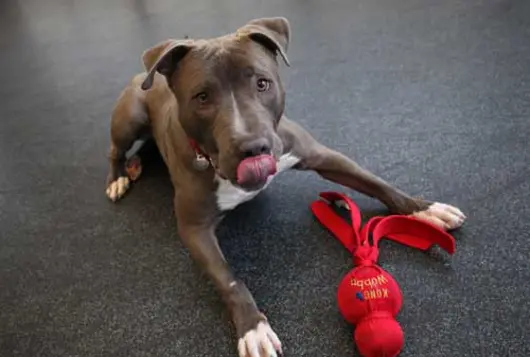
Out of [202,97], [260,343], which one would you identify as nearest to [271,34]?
[202,97]

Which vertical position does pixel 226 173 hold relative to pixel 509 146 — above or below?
above

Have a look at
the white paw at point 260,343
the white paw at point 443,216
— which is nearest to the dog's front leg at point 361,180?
the white paw at point 443,216

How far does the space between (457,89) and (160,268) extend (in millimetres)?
1585

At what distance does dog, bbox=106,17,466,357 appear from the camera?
1.79 meters

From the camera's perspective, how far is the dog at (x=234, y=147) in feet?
5.88

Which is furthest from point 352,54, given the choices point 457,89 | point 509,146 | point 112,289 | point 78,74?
point 112,289

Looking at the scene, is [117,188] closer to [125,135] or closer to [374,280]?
[125,135]

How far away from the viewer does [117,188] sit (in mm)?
2666

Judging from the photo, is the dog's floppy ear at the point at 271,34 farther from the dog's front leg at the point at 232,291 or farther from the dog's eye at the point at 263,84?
the dog's front leg at the point at 232,291

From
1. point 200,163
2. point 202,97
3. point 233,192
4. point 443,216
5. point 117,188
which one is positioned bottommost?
point 117,188

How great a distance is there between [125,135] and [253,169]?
1.08 meters

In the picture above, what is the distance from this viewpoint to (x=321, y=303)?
1.97 meters

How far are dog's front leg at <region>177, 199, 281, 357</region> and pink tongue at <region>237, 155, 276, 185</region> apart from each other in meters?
0.37

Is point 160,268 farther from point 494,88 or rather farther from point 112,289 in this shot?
point 494,88
